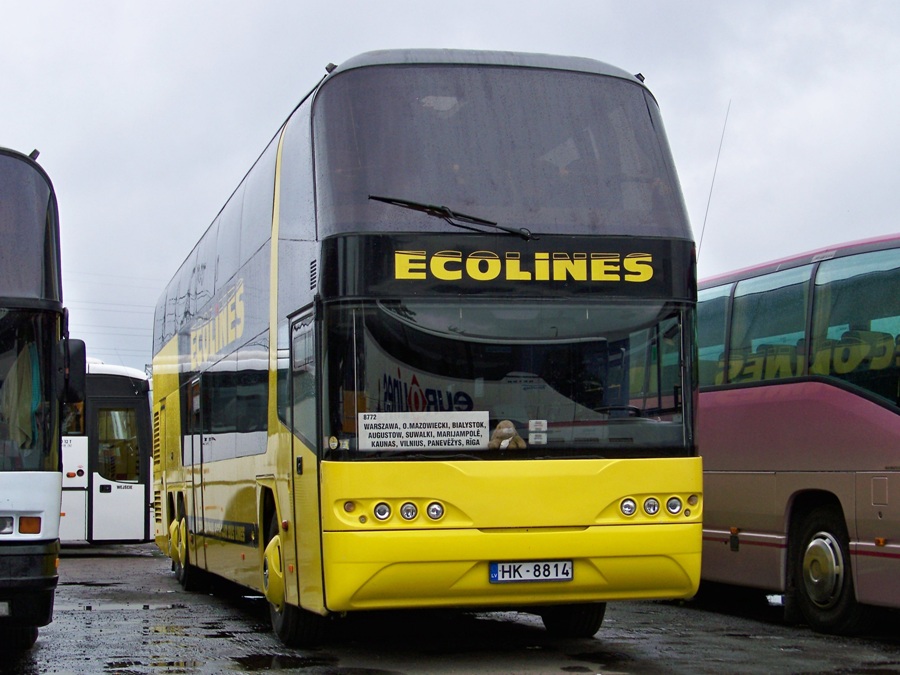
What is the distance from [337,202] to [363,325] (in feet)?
2.71

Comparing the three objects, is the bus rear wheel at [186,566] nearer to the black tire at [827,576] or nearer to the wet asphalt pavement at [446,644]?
the wet asphalt pavement at [446,644]

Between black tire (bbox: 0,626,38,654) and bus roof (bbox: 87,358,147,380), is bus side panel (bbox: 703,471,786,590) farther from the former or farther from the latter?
bus roof (bbox: 87,358,147,380)

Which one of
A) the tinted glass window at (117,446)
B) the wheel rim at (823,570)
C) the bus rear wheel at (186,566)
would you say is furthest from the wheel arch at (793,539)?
the tinted glass window at (117,446)

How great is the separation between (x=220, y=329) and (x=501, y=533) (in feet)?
17.7

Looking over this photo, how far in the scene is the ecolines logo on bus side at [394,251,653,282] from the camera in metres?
9.31

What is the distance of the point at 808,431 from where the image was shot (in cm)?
1223

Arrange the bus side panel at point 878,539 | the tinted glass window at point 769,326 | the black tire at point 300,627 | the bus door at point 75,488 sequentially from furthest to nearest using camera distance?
the bus door at point 75,488 → the tinted glass window at point 769,326 → the bus side panel at point 878,539 → the black tire at point 300,627

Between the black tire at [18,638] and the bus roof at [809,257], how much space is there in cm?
713

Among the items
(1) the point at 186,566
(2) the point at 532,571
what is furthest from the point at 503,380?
(1) the point at 186,566

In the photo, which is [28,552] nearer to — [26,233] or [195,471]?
[26,233]

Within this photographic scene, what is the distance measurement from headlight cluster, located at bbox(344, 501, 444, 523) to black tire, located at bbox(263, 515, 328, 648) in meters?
1.69

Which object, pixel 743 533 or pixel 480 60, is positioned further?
pixel 743 533

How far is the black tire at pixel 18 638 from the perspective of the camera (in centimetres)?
1055

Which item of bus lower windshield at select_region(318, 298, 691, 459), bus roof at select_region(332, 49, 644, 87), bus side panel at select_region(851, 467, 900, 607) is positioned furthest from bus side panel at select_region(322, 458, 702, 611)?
bus roof at select_region(332, 49, 644, 87)
